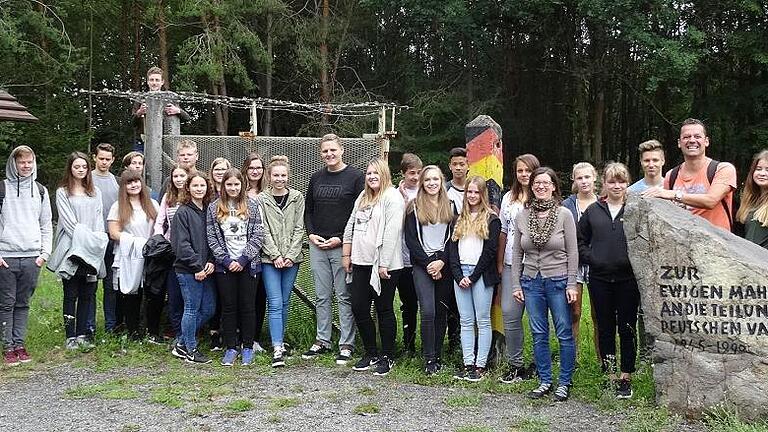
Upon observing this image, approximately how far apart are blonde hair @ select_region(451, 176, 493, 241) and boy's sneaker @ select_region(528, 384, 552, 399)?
1.09 metres

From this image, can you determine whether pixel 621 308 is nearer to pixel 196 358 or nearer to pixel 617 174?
pixel 617 174

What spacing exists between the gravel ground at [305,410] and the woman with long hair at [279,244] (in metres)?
0.56

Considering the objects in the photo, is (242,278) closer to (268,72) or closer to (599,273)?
(599,273)

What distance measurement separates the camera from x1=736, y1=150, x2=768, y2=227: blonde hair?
4.96 meters

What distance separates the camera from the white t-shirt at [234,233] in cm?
568

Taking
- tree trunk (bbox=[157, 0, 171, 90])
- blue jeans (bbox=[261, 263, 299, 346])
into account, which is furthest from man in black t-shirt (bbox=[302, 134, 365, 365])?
tree trunk (bbox=[157, 0, 171, 90])

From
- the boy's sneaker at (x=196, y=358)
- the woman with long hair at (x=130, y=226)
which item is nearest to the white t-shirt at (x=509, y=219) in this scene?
the boy's sneaker at (x=196, y=358)

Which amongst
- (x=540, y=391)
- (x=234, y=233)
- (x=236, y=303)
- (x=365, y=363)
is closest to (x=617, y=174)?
(x=540, y=391)

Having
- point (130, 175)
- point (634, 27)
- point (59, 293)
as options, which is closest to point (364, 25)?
point (634, 27)

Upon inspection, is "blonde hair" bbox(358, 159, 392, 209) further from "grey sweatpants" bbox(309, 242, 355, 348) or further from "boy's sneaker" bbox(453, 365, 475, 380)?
"boy's sneaker" bbox(453, 365, 475, 380)

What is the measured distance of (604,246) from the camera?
4.73m

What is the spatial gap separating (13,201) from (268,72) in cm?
1671

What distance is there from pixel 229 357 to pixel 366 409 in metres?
1.62

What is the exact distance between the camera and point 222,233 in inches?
224
